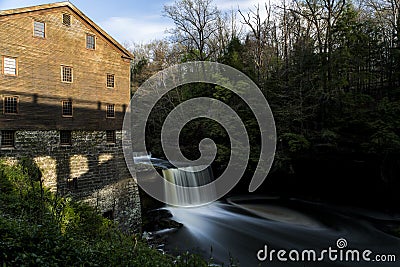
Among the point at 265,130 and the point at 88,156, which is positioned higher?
the point at 265,130

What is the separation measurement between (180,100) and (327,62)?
1243cm

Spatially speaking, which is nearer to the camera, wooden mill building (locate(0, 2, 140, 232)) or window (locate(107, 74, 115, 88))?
wooden mill building (locate(0, 2, 140, 232))

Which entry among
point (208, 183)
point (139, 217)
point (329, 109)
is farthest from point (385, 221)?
point (139, 217)

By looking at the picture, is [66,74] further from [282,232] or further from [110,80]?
[282,232]

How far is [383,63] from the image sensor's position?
1884cm

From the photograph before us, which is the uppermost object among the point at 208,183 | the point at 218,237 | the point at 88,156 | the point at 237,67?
the point at 237,67

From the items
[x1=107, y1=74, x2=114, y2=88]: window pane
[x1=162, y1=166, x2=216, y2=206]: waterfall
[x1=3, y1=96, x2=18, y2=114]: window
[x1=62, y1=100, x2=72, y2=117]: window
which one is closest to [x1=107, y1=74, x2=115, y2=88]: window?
[x1=107, y1=74, x2=114, y2=88]: window pane

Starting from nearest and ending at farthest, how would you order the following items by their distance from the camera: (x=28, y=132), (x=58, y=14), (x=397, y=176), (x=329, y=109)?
(x=28, y=132) → (x=58, y=14) → (x=397, y=176) → (x=329, y=109)

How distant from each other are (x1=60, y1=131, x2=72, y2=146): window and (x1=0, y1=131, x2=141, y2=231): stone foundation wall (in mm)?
176

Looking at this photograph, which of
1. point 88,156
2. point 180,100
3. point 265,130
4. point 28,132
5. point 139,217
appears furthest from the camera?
point 180,100

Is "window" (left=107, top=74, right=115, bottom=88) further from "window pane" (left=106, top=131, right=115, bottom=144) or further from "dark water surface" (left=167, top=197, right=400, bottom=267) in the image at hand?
"dark water surface" (left=167, top=197, right=400, bottom=267)

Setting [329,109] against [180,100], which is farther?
[180,100]

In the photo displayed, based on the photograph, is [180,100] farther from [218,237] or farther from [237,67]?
[218,237]

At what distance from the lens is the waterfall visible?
16.1m
